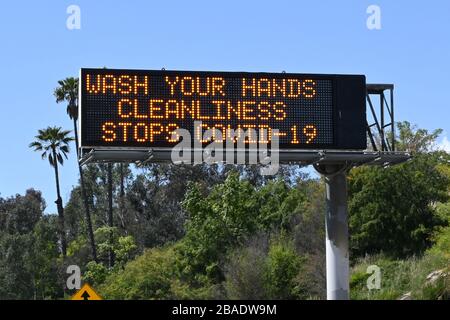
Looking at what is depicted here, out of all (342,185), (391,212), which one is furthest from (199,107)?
(391,212)

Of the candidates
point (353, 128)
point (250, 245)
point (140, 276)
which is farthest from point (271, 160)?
point (140, 276)

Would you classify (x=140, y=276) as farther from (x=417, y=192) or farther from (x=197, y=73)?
(x=197, y=73)

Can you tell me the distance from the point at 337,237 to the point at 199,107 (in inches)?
206

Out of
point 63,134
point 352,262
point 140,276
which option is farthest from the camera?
point 63,134

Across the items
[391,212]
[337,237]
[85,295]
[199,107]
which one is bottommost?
[85,295]

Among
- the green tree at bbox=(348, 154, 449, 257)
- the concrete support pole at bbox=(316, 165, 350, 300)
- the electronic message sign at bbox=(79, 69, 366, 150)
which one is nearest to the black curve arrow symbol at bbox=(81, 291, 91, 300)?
the electronic message sign at bbox=(79, 69, 366, 150)

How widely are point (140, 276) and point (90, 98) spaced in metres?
44.1

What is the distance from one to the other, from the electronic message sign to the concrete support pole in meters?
2.12

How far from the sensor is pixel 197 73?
72.9ft

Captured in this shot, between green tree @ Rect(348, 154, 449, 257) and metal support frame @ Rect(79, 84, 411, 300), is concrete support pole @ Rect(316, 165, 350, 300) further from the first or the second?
green tree @ Rect(348, 154, 449, 257)

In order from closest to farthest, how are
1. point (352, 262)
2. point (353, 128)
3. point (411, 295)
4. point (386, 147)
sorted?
1. point (353, 128)
2. point (386, 147)
3. point (411, 295)
4. point (352, 262)

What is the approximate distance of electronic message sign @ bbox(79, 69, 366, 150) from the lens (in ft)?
A: 71.5

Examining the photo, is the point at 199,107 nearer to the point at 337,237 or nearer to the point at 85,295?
the point at 337,237

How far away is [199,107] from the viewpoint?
22.0 meters
